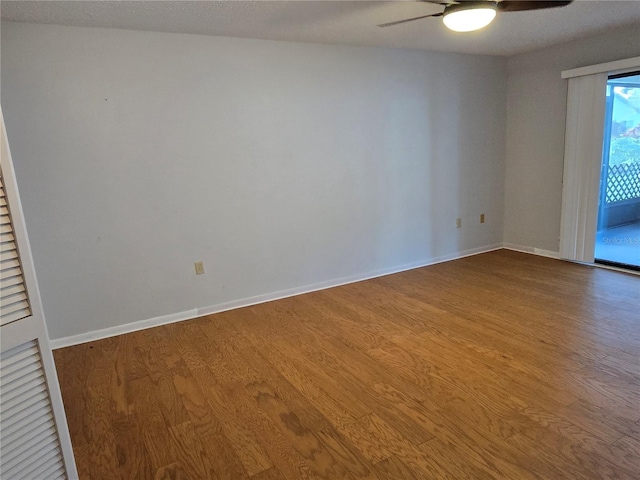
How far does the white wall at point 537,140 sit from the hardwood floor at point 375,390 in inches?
51.4

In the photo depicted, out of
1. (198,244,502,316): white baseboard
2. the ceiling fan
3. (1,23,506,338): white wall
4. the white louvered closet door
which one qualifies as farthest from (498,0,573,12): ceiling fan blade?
(198,244,502,316): white baseboard

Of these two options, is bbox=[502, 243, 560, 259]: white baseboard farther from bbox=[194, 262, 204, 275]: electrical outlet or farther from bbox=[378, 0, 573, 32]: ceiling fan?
bbox=[194, 262, 204, 275]: electrical outlet

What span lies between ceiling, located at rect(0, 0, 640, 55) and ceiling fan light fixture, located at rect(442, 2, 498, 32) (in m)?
0.39

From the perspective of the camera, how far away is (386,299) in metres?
3.65

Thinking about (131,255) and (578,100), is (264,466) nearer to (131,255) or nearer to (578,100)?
(131,255)

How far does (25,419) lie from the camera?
1.41 meters

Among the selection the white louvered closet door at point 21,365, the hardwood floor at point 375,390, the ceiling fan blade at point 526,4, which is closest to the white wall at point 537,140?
the hardwood floor at point 375,390

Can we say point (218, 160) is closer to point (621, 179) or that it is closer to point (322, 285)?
point (322, 285)

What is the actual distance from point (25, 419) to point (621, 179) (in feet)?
17.6

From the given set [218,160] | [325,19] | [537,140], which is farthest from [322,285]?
[537,140]

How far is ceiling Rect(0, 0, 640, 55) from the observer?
8.32 feet

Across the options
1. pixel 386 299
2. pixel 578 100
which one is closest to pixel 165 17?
pixel 386 299

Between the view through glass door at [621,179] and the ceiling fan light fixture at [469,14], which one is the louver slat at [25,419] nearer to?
the ceiling fan light fixture at [469,14]

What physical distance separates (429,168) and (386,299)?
1.69 metres
